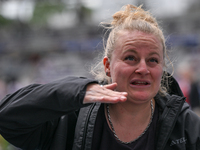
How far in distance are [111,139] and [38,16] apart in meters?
19.2

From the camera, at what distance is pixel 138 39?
73.0 inches

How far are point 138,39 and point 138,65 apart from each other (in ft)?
0.71

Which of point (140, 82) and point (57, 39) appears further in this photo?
point (57, 39)

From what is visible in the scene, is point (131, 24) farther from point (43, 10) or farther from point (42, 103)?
point (43, 10)

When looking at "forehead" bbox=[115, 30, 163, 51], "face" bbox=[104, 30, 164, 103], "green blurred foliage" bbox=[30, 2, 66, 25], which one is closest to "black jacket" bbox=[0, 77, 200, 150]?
"face" bbox=[104, 30, 164, 103]

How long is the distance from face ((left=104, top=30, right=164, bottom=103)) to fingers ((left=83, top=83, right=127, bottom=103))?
377 mm

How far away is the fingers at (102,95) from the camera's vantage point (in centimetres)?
132

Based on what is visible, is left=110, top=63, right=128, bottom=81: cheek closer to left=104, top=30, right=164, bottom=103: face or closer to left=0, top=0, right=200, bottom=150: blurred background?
left=104, top=30, right=164, bottom=103: face

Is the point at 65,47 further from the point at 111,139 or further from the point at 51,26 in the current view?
the point at 111,139

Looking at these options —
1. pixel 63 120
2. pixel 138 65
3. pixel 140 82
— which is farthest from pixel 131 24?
pixel 63 120

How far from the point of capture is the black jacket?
149cm

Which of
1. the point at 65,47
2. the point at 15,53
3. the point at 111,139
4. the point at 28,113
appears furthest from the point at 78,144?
the point at 15,53

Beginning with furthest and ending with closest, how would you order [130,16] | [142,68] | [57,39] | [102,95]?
1. [57,39]
2. [130,16]
3. [142,68]
4. [102,95]

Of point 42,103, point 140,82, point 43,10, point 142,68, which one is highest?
point 43,10
